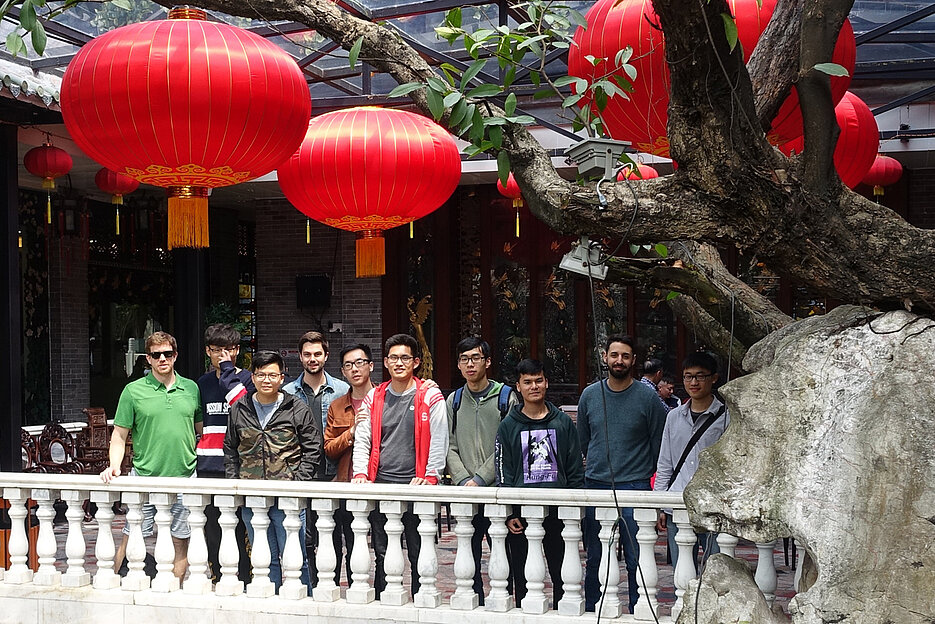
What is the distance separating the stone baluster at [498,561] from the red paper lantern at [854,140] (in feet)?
9.37

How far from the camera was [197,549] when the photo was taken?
483 centimetres

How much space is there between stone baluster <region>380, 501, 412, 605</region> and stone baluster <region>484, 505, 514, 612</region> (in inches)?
16.4

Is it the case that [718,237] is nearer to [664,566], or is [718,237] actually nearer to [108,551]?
[108,551]

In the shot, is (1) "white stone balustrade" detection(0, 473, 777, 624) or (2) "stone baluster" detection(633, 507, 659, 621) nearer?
(2) "stone baluster" detection(633, 507, 659, 621)

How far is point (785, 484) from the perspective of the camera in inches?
118

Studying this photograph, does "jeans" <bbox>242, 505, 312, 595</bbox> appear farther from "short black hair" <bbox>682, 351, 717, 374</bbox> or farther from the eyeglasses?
"short black hair" <bbox>682, 351, 717, 374</bbox>

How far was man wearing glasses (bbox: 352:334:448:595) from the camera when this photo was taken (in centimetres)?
529

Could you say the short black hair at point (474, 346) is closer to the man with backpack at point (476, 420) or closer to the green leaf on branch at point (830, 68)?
the man with backpack at point (476, 420)

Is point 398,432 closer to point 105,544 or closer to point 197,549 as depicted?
point 197,549

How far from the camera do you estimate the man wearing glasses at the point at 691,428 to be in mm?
5137

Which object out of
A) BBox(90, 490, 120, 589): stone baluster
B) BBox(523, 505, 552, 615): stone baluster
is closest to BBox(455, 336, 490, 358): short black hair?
BBox(523, 505, 552, 615): stone baluster

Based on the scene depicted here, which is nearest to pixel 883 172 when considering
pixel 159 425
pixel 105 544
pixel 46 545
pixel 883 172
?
pixel 883 172

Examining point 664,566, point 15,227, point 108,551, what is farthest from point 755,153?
point 15,227

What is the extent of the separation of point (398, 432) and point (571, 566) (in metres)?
1.34
